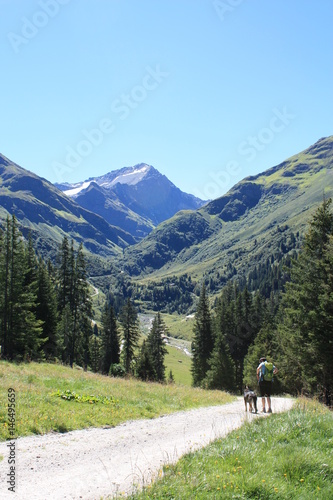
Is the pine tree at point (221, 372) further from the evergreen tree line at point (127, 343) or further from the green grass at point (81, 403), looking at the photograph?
the green grass at point (81, 403)

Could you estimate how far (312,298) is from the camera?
1021 inches

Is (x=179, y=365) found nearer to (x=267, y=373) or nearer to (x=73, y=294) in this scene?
(x=73, y=294)

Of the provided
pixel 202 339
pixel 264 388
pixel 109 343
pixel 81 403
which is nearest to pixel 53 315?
pixel 109 343

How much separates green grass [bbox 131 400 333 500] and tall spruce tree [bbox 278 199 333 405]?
53.1 ft

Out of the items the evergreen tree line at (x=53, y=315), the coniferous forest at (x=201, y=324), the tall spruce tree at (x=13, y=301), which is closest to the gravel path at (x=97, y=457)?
the coniferous forest at (x=201, y=324)

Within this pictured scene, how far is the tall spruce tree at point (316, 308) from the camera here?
2392 cm

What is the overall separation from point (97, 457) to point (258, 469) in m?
4.61

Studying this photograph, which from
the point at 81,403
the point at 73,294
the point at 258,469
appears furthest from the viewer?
the point at 73,294

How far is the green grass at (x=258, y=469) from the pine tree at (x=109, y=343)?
57.5m

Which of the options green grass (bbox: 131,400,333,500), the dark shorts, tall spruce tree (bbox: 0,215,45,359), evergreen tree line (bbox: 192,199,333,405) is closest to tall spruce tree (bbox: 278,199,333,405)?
evergreen tree line (bbox: 192,199,333,405)

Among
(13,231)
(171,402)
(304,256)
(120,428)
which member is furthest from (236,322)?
(120,428)

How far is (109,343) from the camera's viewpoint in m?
64.1

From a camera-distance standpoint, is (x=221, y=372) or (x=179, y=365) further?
(x=179, y=365)

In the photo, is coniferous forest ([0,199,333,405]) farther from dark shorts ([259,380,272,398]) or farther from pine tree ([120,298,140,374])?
dark shorts ([259,380,272,398])
